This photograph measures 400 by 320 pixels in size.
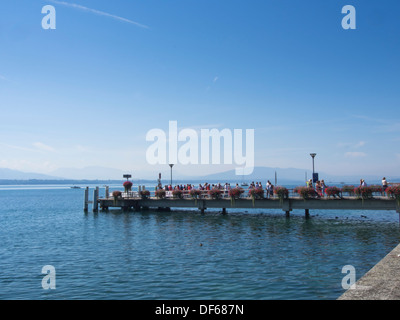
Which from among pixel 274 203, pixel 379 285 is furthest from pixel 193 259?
pixel 274 203

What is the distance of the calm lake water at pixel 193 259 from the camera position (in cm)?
1352

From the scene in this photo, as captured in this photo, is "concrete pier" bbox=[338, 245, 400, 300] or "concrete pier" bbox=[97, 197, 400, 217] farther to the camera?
"concrete pier" bbox=[97, 197, 400, 217]

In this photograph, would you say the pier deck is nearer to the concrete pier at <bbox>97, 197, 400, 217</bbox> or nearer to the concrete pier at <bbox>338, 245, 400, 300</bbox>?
the concrete pier at <bbox>97, 197, 400, 217</bbox>

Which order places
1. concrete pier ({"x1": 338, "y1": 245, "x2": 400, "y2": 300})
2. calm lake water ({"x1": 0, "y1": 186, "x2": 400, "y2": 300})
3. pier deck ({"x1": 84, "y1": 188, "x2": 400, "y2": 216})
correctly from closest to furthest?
concrete pier ({"x1": 338, "y1": 245, "x2": 400, "y2": 300}), calm lake water ({"x1": 0, "y1": 186, "x2": 400, "y2": 300}), pier deck ({"x1": 84, "y1": 188, "x2": 400, "y2": 216})

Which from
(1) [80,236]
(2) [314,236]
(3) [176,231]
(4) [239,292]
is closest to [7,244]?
(1) [80,236]

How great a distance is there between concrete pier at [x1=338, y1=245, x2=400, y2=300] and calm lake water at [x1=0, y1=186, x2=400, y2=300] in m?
1.93

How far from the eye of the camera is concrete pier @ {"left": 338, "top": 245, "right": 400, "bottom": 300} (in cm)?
905

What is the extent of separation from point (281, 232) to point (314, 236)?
293 centimetres

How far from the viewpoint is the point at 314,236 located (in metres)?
25.9
